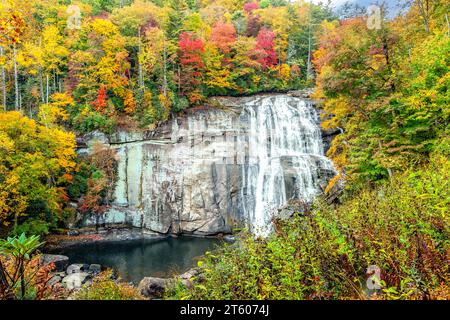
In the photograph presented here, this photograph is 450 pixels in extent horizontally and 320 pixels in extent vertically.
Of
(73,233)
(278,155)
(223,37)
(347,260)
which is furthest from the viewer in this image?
(223,37)

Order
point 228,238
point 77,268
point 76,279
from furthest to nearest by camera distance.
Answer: point 228,238
point 77,268
point 76,279

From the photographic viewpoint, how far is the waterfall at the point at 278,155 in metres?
18.8

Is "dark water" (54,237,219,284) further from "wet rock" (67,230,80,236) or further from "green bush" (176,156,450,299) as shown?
"green bush" (176,156,450,299)

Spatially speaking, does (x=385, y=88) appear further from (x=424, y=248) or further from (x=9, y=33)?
(x=9, y=33)

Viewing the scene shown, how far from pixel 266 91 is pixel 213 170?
11.6 m

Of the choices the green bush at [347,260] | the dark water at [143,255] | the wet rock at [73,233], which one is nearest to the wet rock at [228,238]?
the dark water at [143,255]

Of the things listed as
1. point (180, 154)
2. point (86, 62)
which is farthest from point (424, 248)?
point (86, 62)

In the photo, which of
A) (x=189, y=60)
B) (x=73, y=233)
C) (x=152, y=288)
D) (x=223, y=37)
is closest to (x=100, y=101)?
(x=189, y=60)

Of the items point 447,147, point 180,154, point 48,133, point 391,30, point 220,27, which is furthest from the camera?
point 220,27

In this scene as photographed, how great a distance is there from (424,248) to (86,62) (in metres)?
23.7

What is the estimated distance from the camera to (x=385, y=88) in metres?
10.7

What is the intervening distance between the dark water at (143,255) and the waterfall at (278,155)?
4578mm

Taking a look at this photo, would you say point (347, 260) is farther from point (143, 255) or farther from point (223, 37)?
point (223, 37)

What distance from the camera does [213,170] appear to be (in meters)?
20.1
